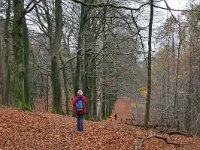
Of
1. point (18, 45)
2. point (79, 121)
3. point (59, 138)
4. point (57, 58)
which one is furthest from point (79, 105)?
point (57, 58)

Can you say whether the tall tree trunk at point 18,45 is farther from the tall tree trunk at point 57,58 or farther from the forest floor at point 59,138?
the tall tree trunk at point 57,58

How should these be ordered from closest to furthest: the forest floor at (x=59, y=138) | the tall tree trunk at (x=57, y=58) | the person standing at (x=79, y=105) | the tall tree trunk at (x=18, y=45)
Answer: the forest floor at (x=59, y=138) → the person standing at (x=79, y=105) → the tall tree trunk at (x=18, y=45) → the tall tree trunk at (x=57, y=58)

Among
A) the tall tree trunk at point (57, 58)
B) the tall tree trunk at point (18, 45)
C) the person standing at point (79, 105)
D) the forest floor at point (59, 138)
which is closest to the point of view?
the forest floor at point (59, 138)

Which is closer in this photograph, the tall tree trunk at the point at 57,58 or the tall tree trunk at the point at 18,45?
the tall tree trunk at the point at 18,45

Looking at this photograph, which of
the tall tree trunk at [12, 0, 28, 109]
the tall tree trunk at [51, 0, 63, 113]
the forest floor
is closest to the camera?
the forest floor

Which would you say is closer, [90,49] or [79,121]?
[79,121]

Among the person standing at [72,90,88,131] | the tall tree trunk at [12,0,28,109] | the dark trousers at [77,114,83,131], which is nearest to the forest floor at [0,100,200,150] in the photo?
the dark trousers at [77,114,83,131]

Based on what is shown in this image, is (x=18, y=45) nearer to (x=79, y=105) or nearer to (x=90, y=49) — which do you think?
(x=79, y=105)

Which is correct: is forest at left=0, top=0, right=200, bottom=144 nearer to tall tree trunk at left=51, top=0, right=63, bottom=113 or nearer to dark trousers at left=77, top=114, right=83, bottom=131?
tall tree trunk at left=51, top=0, right=63, bottom=113

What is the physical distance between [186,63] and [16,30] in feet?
77.2

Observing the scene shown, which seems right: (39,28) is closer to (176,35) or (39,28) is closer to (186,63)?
(176,35)

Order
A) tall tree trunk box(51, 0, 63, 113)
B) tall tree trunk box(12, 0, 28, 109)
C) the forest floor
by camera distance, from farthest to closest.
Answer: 1. tall tree trunk box(51, 0, 63, 113)
2. tall tree trunk box(12, 0, 28, 109)
3. the forest floor

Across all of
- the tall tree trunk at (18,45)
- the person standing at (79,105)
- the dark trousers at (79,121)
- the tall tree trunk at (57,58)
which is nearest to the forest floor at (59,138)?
the dark trousers at (79,121)

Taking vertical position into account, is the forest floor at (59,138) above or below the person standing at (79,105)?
below
